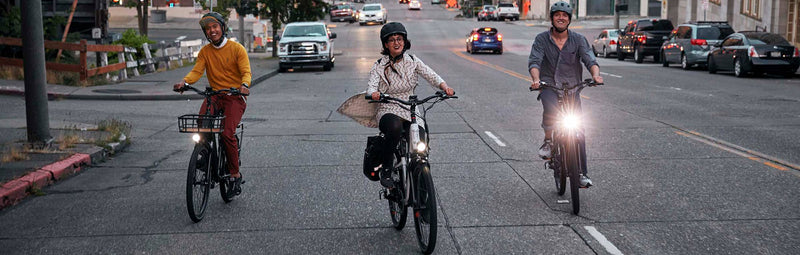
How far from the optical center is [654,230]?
22.9 feet

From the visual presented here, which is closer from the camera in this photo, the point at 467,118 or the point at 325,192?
the point at 325,192

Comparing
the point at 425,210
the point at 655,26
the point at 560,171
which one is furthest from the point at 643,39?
the point at 425,210

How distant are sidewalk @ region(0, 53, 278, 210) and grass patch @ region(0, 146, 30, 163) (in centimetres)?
4

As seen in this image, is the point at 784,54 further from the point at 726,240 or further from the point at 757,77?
the point at 726,240

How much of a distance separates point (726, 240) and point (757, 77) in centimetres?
2232

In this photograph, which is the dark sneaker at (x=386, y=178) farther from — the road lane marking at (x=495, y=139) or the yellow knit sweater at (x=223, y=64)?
the road lane marking at (x=495, y=139)

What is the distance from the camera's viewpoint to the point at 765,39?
27.4 meters

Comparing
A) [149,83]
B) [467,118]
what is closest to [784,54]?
[467,118]

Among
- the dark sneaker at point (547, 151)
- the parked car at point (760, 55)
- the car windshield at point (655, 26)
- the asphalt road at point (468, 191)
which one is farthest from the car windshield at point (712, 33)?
the dark sneaker at point (547, 151)

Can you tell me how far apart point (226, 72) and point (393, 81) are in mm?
1839

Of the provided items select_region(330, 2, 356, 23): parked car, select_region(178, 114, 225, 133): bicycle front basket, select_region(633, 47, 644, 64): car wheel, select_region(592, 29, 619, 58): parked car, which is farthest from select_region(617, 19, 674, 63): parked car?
select_region(330, 2, 356, 23): parked car

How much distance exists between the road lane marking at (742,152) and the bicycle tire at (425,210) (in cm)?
547

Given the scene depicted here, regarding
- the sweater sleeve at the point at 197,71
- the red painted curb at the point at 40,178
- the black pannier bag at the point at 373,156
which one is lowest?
the red painted curb at the point at 40,178

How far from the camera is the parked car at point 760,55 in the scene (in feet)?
86.7
